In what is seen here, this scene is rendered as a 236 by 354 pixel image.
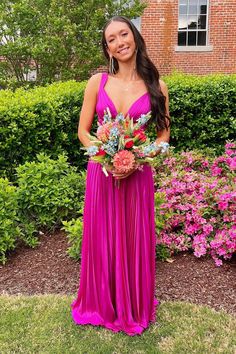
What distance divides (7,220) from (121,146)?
2256mm

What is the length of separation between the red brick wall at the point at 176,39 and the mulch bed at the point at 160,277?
11.8 metres

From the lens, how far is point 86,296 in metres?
3.14

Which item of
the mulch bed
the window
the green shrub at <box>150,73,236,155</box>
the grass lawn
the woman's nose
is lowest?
the mulch bed

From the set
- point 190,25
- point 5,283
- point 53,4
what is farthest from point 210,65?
point 5,283

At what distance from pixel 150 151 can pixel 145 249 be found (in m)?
0.81

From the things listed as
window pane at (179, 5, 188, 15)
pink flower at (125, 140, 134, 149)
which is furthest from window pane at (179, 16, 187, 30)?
pink flower at (125, 140, 134, 149)

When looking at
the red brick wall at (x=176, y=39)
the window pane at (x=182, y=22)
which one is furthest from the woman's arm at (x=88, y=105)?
the window pane at (x=182, y=22)

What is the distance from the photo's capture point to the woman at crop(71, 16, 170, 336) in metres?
2.79

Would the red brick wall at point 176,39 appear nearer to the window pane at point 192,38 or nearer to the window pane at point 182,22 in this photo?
the window pane at point 182,22

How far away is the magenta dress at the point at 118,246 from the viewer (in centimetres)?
287

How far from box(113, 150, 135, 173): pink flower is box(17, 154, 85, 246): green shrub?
2.35 meters

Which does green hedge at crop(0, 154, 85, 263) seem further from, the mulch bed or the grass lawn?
the grass lawn

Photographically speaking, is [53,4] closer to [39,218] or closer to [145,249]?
[39,218]

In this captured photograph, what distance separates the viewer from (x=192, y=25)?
51.1 ft
